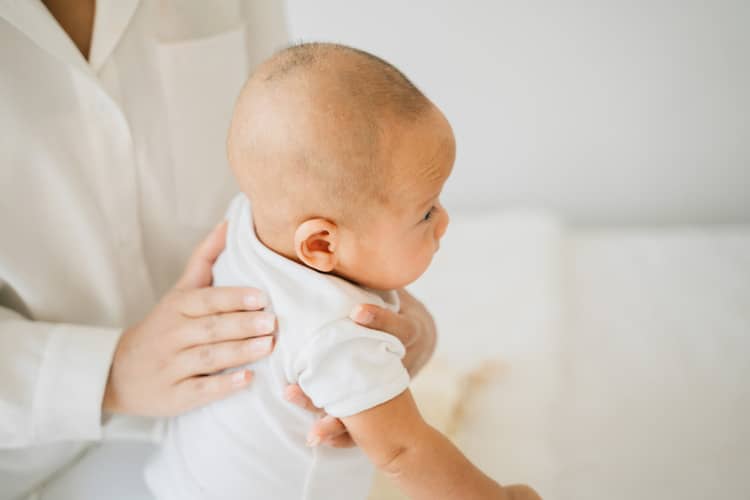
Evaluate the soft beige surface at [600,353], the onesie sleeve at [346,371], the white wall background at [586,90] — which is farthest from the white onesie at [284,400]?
the white wall background at [586,90]

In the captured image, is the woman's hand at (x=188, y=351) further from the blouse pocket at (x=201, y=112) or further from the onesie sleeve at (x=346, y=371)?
the blouse pocket at (x=201, y=112)

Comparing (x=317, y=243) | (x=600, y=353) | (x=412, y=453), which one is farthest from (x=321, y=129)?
(x=600, y=353)

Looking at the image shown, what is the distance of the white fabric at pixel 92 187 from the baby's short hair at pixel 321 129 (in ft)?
1.04

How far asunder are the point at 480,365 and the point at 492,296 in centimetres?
24

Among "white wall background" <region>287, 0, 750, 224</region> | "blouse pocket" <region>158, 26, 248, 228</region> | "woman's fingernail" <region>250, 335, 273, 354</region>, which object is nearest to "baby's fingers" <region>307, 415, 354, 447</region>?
"woman's fingernail" <region>250, 335, 273, 354</region>

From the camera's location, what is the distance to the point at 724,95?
1.62 meters

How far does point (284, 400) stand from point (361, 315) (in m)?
0.15

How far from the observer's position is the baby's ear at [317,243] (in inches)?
26.8

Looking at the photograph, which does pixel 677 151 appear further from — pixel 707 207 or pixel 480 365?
pixel 480 365

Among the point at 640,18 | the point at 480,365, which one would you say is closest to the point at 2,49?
the point at 480,365

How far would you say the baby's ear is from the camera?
680 mm

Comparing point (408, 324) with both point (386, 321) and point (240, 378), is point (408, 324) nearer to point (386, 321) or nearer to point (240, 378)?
point (386, 321)

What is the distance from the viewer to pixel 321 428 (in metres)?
0.70

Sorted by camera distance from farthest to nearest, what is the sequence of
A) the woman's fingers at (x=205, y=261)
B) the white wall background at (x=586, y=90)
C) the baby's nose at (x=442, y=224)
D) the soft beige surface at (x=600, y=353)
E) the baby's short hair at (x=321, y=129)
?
the white wall background at (x=586, y=90)
the soft beige surface at (x=600, y=353)
the woman's fingers at (x=205, y=261)
the baby's nose at (x=442, y=224)
the baby's short hair at (x=321, y=129)
